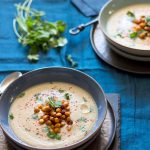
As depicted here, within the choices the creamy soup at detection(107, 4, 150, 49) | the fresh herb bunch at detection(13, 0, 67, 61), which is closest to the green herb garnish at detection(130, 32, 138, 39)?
the creamy soup at detection(107, 4, 150, 49)

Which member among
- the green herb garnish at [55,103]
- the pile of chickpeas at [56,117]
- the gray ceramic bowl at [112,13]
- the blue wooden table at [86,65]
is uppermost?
the green herb garnish at [55,103]

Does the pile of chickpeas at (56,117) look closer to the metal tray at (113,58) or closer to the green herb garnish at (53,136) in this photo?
the green herb garnish at (53,136)

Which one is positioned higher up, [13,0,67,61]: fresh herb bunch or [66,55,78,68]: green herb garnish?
[13,0,67,61]: fresh herb bunch

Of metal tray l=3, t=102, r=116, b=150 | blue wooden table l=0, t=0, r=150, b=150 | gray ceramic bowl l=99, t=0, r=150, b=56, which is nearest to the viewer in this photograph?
metal tray l=3, t=102, r=116, b=150

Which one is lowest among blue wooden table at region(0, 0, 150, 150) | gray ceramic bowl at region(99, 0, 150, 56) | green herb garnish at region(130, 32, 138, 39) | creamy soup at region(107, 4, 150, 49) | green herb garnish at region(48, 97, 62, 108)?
blue wooden table at region(0, 0, 150, 150)

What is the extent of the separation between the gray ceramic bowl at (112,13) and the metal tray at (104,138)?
0.25 m

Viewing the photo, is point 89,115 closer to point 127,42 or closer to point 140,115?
point 140,115

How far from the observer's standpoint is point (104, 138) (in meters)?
1.16

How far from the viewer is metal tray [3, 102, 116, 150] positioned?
1117 millimetres

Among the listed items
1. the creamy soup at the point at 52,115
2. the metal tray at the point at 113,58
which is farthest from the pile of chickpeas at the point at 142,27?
the creamy soup at the point at 52,115

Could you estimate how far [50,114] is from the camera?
1158 millimetres

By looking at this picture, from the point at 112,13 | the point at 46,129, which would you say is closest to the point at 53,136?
the point at 46,129

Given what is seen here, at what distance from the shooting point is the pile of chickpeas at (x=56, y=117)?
1.14m

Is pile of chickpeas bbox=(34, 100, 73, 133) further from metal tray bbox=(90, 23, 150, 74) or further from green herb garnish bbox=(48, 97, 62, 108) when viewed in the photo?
metal tray bbox=(90, 23, 150, 74)
